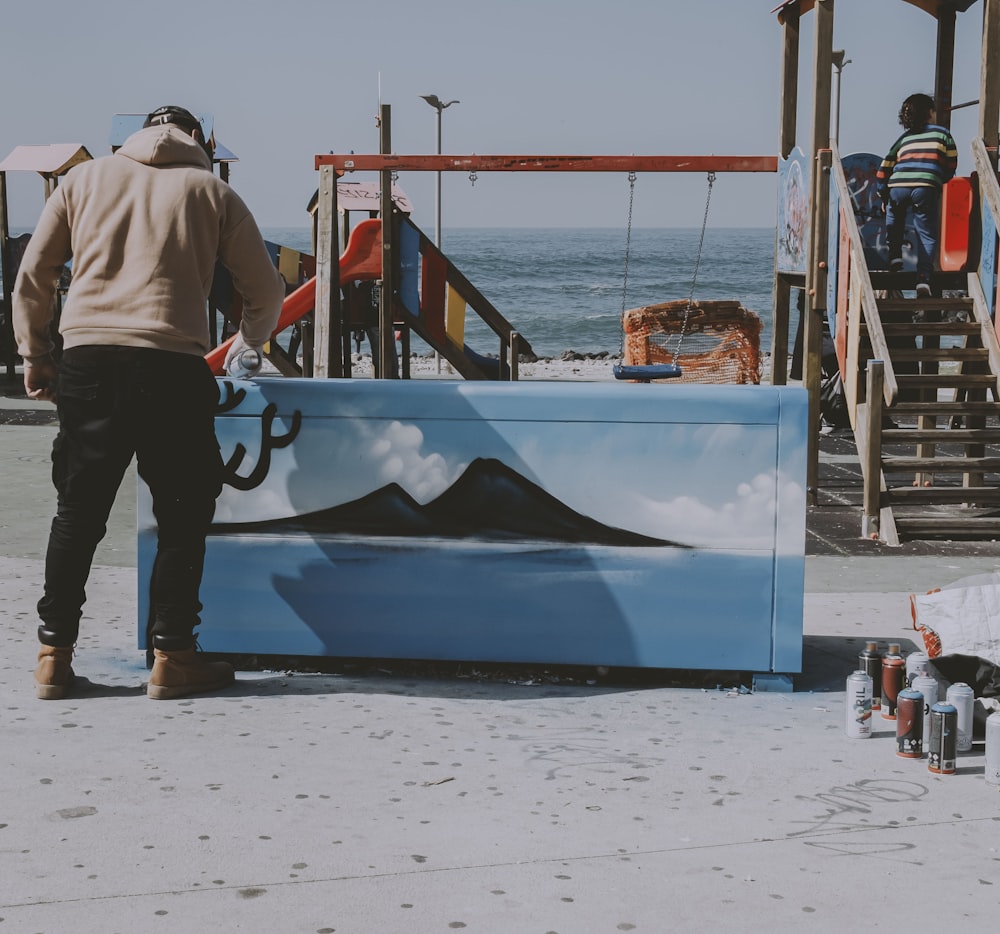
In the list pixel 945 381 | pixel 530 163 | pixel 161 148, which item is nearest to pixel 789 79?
pixel 530 163

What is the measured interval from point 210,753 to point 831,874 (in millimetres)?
1895

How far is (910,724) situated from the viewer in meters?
4.41

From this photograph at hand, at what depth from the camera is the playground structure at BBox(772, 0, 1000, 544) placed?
9258 millimetres

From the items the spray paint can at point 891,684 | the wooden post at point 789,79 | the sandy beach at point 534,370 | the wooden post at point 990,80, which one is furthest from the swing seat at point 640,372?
the sandy beach at point 534,370

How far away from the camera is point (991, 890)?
341 centimetres

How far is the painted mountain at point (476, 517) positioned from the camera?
16.8 ft

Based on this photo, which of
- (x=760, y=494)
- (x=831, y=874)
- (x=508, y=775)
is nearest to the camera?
(x=831, y=874)

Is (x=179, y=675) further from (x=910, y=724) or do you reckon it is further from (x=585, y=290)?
(x=585, y=290)

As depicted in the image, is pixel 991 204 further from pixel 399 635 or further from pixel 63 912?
pixel 63 912

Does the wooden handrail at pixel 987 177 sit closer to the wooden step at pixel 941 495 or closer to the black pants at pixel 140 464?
the wooden step at pixel 941 495

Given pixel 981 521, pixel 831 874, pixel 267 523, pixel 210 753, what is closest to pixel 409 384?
pixel 267 523

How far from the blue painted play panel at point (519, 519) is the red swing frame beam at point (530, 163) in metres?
5.25

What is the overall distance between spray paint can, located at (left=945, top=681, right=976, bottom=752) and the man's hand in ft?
10.2

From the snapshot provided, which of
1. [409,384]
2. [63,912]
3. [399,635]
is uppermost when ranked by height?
[409,384]
